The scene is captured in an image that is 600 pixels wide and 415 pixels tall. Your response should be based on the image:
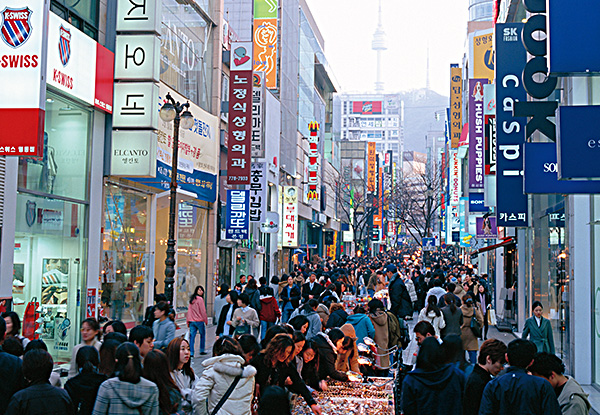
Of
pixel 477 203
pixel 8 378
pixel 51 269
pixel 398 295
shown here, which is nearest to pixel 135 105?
pixel 51 269

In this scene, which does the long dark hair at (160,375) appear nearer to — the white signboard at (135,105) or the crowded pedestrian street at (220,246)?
the crowded pedestrian street at (220,246)

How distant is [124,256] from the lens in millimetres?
19609

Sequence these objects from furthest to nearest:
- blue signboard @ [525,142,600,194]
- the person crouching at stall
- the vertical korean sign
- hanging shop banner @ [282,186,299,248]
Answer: hanging shop banner @ [282,186,299,248] < the vertical korean sign < blue signboard @ [525,142,600,194] < the person crouching at stall

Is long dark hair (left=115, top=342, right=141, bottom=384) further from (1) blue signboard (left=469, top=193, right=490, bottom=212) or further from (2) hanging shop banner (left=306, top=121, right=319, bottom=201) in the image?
(2) hanging shop banner (left=306, top=121, right=319, bottom=201)

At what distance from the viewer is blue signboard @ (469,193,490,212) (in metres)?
27.8

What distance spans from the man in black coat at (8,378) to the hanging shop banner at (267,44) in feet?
121

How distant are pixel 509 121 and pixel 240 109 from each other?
39.7ft

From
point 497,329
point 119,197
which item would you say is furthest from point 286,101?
point 119,197

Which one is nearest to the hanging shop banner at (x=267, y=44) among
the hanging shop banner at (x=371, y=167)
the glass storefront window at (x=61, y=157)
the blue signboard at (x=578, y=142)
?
the glass storefront window at (x=61, y=157)

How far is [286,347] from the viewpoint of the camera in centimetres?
738

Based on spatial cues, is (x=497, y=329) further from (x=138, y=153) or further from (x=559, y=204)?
(x=138, y=153)

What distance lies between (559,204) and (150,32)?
10.5 metres

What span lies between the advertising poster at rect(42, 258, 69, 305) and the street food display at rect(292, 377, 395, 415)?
8615 millimetres

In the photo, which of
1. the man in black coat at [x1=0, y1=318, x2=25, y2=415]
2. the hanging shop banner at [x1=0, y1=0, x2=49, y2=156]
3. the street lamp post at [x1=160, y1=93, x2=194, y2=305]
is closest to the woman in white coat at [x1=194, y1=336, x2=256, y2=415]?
the man in black coat at [x1=0, y1=318, x2=25, y2=415]
